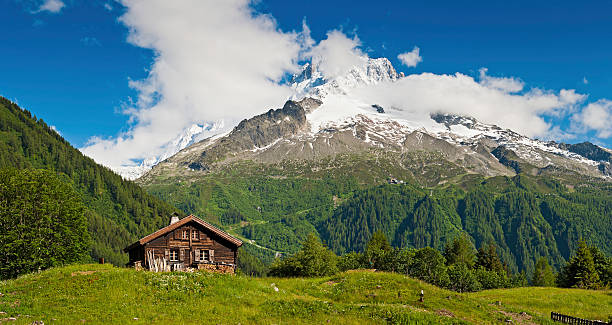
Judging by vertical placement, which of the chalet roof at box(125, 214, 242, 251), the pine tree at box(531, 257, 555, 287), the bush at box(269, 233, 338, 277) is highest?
the chalet roof at box(125, 214, 242, 251)

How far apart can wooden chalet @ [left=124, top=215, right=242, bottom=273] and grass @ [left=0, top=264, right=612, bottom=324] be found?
17.2 meters

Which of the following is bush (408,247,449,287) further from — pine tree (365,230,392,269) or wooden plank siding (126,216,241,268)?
wooden plank siding (126,216,241,268)

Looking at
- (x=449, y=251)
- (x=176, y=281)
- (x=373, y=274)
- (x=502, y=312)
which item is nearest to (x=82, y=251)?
(x=176, y=281)

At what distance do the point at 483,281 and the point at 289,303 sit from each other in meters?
99.7

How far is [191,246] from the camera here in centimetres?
5875

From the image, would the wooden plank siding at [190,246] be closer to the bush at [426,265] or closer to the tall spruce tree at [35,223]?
the tall spruce tree at [35,223]

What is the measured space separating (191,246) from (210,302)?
1092 inches

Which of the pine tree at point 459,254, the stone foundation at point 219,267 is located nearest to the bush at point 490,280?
the pine tree at point 459,254

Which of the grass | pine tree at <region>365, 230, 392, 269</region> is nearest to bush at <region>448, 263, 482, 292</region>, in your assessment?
pine tree at <region>365, 230, 392, 269</region>

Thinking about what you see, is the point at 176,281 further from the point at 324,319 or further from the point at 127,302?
the point at 324,319

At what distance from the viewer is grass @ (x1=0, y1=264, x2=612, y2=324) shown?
2848cm

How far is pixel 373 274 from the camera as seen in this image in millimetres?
48906

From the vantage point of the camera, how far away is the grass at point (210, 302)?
1121 inches

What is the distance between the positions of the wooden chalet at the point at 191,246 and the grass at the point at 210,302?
17.2m
